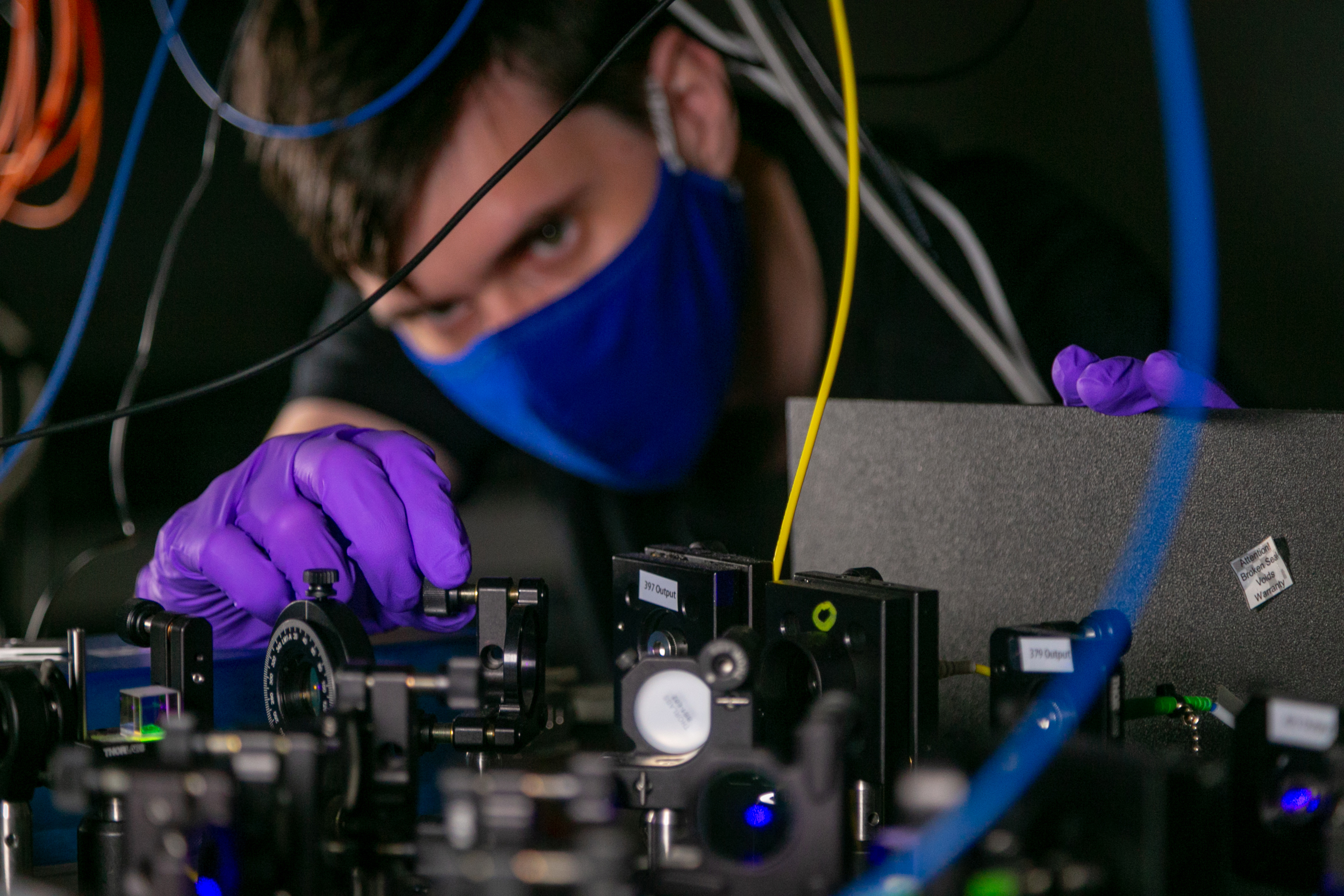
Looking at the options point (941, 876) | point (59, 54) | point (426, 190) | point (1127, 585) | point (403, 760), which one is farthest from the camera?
point (59, 54)

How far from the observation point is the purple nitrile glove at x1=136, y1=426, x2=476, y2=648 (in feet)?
3.59

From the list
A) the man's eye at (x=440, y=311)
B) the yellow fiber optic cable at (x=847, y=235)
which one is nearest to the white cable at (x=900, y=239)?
the man's eye at (x=440, y=311)

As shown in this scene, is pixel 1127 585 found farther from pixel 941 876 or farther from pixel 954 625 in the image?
pixel 941 876

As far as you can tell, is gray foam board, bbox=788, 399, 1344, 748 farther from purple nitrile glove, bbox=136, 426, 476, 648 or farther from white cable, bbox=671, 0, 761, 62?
white cable, bbox=671, 0, 761, 62

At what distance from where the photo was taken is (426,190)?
2.04m

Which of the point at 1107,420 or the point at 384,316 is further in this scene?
the point at 384,316

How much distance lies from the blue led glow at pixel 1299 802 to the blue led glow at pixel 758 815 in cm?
29

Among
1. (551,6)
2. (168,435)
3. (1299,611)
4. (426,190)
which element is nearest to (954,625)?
(1299,611)

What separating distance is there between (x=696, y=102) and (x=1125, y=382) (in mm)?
1549

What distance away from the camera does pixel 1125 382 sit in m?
0.89

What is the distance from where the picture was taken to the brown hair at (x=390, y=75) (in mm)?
2051

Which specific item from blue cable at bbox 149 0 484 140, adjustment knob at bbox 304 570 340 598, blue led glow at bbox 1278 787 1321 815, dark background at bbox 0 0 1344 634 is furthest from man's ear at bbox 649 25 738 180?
blue led glow at bbox 1278 787 1321 815

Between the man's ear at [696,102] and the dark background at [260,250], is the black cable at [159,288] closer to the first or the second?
the dark background at [260,250]

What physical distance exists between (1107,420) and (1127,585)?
0.15 meters
